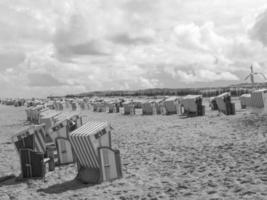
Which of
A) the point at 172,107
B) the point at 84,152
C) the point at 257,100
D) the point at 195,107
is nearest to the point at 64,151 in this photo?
the point at 84,152

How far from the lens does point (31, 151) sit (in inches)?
310

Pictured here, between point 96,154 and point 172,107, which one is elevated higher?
point 172,107

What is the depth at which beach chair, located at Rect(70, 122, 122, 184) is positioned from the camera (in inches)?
280

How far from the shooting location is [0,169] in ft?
30.7

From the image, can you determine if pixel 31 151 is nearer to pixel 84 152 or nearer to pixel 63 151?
pixel 84 152

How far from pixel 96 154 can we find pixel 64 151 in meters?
Answer: 2.52

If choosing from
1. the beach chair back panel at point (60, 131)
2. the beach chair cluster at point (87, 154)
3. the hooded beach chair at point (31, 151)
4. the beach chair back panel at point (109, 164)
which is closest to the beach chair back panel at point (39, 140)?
the hooded beach chair at point (31, 151)

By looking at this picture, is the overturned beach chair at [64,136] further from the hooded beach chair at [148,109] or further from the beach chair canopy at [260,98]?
the hooded beach chair at [148,109]

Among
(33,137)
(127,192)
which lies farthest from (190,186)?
(33,137)

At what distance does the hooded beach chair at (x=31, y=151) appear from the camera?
790cm

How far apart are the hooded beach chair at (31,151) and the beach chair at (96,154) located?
3.18 feet

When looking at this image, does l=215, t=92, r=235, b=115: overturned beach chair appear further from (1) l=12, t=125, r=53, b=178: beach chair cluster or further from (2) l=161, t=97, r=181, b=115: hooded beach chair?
(1) l=12, t=125, r=53, b=178: beach chair cluster

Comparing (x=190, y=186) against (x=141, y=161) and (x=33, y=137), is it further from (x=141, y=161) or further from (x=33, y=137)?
(x=33, y=137)

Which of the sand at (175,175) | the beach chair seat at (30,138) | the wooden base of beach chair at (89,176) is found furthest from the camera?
the beach chair seat at (30,138)
